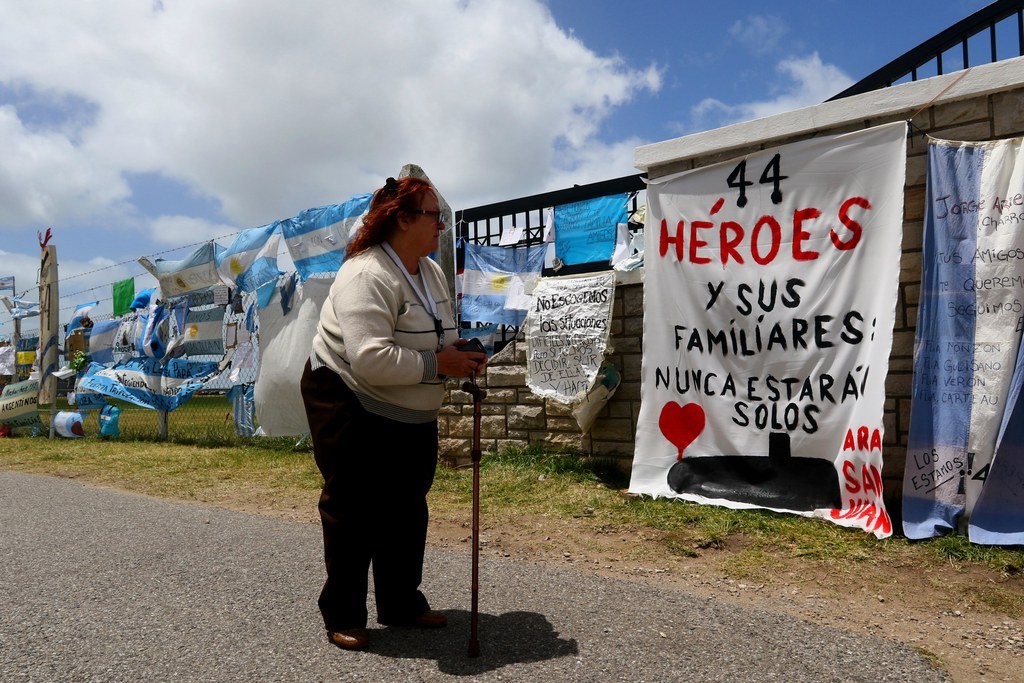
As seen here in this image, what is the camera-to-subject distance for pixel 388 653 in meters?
Result: 2.90

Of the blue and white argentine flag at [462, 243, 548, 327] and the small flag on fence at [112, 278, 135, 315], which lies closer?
the blue and white argentine flag at [462, 243, 548, 327]

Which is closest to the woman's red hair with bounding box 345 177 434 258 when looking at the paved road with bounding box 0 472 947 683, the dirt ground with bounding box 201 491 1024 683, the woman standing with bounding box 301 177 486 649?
the woman standing with bounding box 301 177 486 649

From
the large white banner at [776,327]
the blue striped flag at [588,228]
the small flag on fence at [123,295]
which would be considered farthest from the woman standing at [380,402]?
the small flag on fence at [123,295]

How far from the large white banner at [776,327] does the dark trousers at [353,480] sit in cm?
303

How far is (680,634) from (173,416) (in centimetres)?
932

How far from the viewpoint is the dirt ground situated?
3.09 m

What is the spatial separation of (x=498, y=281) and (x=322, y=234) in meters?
2.06

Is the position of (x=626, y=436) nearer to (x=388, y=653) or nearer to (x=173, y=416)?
(x=388, y=653)

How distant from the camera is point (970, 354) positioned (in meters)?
4.50

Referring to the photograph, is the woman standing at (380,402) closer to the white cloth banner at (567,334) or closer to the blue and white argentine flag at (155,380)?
the white cloth banner at (567,334)

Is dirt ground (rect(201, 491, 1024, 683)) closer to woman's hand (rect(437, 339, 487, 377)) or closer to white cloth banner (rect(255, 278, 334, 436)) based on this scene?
woman's hand (rect(437, 339, 487, 377))

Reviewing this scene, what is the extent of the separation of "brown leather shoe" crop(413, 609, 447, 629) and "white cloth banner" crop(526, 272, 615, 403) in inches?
133

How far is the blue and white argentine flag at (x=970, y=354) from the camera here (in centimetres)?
432

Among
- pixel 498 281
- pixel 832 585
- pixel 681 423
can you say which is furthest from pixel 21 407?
pixel 832 585
